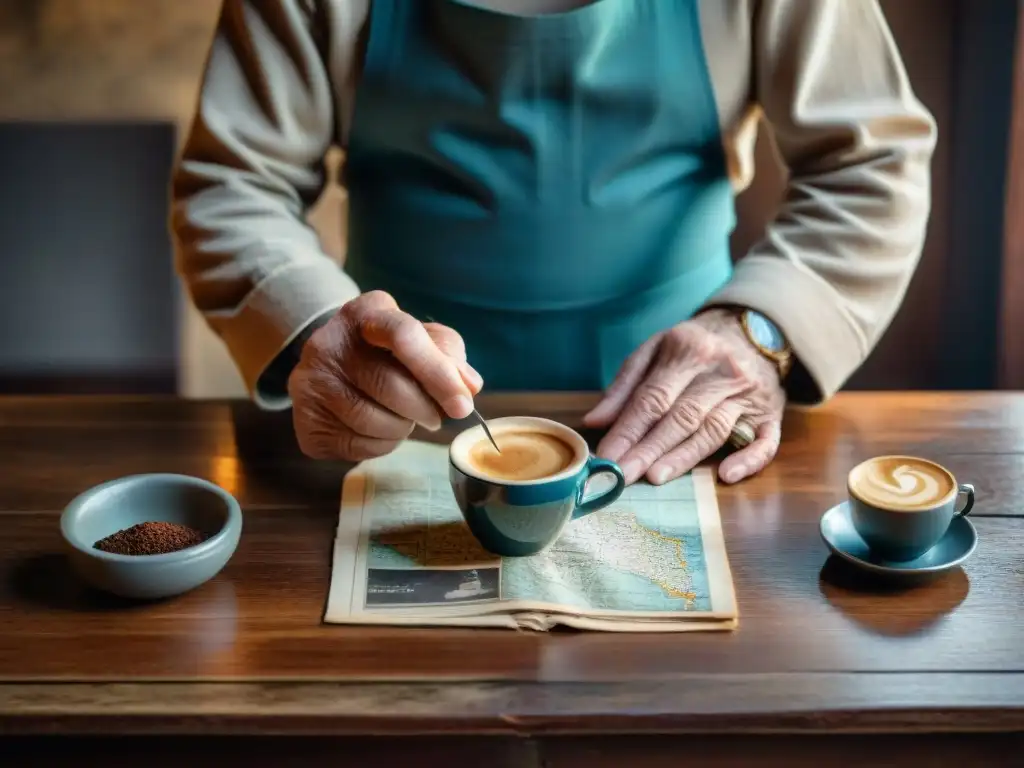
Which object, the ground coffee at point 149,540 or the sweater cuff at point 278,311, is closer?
the ground coffee at point 149,540

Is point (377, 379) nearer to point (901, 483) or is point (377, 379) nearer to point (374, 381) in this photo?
point (374, 381)

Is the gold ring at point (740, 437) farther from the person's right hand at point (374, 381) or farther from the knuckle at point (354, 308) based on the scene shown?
the knuckle at point (354, 308)

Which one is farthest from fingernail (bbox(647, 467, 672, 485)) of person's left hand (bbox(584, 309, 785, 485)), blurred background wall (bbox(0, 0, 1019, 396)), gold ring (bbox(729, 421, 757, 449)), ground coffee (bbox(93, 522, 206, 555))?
blurred background wall (bbox(0, 0, 1019, 396))

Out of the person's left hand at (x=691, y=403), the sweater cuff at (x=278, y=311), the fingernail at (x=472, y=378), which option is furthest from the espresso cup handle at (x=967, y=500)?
the sweater cuff at (x=278, y=311)

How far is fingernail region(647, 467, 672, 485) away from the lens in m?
1.22

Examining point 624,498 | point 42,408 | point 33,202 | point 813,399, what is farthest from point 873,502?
point 33,202

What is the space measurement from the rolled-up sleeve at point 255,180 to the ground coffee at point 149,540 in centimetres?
31

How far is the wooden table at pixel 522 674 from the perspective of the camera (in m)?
0.88

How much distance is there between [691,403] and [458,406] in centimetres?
30

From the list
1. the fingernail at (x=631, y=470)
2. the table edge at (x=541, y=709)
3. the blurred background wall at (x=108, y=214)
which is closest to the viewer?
the table edge at (x=541, y=709)

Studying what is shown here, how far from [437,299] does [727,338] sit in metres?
0.41

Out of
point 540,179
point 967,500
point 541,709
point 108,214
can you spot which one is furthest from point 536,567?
point 108,214

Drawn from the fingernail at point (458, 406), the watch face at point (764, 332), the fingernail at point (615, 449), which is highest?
the fingernail at point (458, 406)

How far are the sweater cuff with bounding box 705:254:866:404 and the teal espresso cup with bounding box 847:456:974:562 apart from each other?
0.87ft
